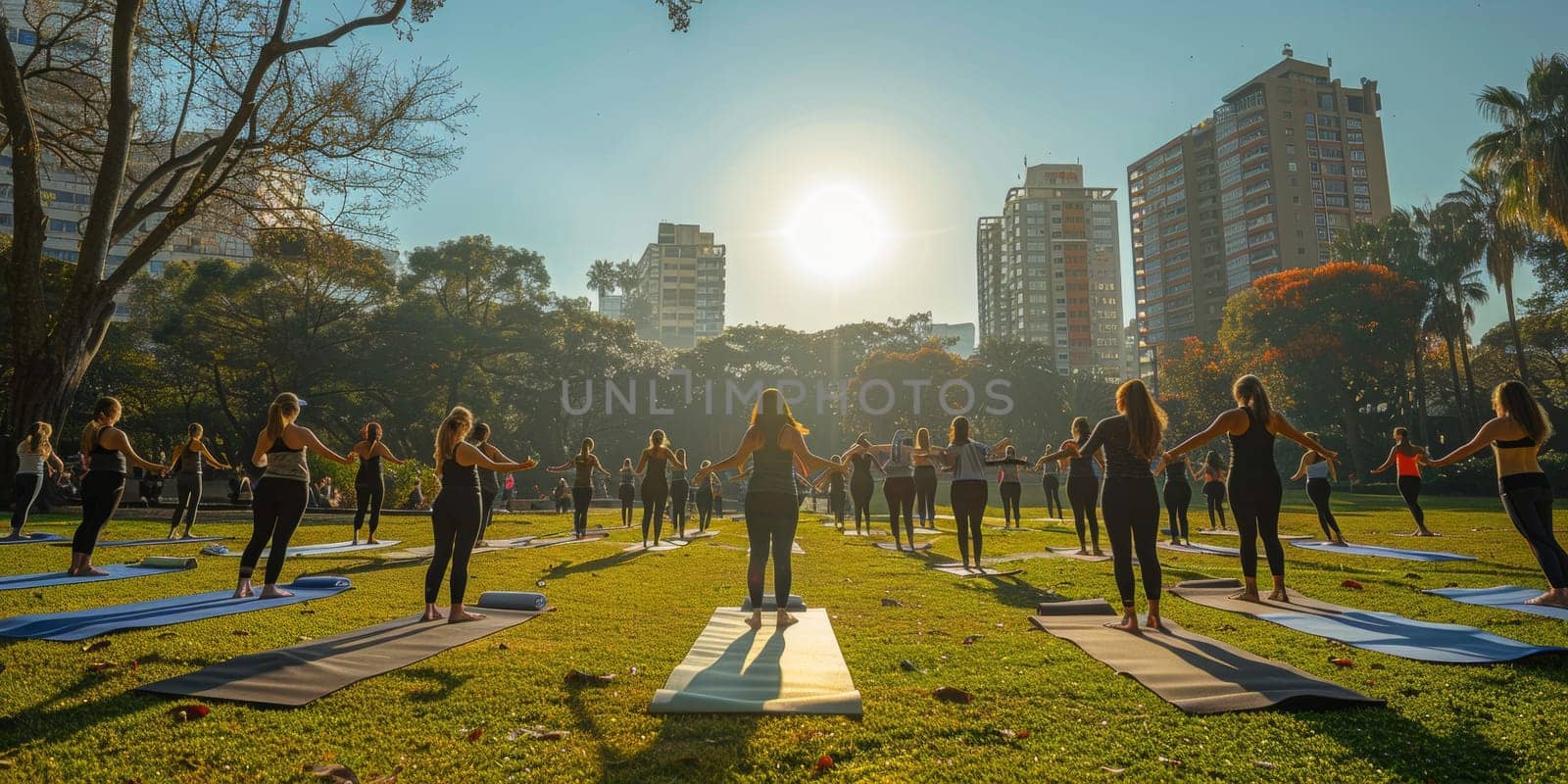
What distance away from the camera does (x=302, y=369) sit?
38875 millimetres

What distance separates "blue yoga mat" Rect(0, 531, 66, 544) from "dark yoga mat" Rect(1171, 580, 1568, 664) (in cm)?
1710

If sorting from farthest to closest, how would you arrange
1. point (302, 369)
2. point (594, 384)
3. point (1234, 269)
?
point (1234, 269) < point (594, 384) < point (302, 369)

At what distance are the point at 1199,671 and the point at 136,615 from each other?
329 inches

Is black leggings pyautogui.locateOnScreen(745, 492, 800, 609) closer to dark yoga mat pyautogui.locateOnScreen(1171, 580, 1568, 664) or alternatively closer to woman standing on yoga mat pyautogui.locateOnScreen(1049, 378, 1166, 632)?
woman standing on yoga mat pyautogui.locateOnScreen(1049, 378, 1166, 632)

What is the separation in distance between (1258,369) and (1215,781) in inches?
2232

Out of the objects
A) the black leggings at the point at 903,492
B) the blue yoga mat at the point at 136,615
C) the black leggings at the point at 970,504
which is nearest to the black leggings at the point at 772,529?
the blue yoga mat at the point at 136,615

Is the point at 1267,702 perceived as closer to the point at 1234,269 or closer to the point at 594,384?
the point at 594,384

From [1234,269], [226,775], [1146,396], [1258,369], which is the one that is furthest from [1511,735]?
[1234,269]

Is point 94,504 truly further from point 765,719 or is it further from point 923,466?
point 923,466

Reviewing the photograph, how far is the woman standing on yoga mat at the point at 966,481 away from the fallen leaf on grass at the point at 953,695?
689cm

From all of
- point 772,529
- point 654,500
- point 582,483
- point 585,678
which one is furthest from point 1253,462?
point 582,483

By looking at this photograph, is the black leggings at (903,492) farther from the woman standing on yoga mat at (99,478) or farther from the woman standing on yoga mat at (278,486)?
the woman standing on yoga mat at (99,478)

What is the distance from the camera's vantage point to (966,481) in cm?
1203

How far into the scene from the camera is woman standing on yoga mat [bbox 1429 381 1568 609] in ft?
25.9
